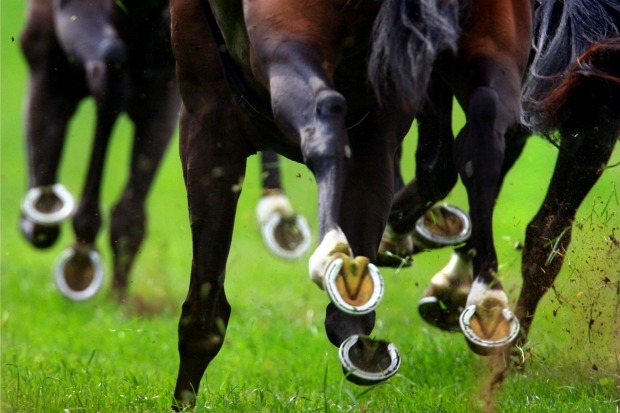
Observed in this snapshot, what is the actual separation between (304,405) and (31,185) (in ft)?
12.1

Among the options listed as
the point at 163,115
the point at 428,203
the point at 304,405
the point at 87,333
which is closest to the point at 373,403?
the point at 304,405

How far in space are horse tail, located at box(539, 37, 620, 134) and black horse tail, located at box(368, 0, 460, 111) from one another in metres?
1.01

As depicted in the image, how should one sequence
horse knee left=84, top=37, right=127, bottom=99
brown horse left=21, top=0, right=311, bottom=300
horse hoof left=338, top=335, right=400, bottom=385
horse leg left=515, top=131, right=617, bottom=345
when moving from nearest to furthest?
horse hoof left=338, top=335, right=400, bottom=385 < horse leg left=515, top=131, right=617, bottom=345 < horse knee left=84, top=37, right=127, bottom=99 < brown horse left=21, top=0, right=311, bottom=300

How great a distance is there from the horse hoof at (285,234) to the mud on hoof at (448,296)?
1.64 m

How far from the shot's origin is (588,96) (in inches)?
188

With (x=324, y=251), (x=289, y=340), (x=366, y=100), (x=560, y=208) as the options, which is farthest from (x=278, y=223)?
(x=324, y=251)

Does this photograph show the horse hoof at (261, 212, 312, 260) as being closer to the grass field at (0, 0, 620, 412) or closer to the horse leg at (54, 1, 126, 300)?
the grass field at (0, 0, 620, 412)

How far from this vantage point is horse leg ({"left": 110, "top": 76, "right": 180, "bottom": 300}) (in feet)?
24.8

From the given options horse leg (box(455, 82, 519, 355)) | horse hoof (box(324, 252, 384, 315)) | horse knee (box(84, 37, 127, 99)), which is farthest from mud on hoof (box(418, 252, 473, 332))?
horse knee (box(84, 37, 127, 99))

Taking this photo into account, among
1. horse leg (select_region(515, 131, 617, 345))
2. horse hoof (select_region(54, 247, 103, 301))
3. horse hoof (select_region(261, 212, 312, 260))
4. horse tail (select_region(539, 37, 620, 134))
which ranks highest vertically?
horse tail (select_region(539, 37, 620, 134))

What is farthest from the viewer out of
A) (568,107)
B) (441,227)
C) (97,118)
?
(97,118)

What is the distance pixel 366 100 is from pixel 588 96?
45.8 inches

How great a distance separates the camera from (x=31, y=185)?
7637mm

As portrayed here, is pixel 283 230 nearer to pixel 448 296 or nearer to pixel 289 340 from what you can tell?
pixel 289 340
